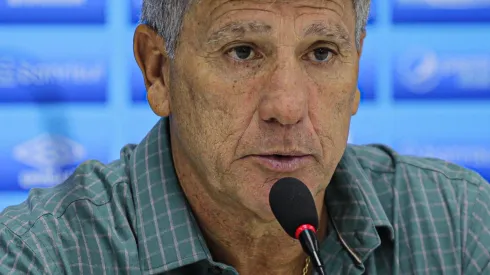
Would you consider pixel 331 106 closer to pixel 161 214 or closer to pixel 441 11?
pixel 161 214

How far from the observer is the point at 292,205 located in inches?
68.8

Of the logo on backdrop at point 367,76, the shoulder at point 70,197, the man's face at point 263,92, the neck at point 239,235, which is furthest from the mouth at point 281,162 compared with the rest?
the logo on backdrop at point 367,76

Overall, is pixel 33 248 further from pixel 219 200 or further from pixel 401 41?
pixel 401 41

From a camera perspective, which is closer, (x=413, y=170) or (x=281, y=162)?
(x=281, y=162)

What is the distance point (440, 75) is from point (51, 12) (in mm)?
1572

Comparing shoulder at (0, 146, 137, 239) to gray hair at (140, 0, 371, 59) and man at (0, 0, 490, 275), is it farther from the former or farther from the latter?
gray hair at (140, 0, 371, 59)

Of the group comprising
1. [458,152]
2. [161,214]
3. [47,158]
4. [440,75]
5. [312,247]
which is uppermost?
[440,75]

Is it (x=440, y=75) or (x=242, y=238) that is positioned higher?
(x=440, y=75)

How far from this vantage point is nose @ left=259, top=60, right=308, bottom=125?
2016 millimetres

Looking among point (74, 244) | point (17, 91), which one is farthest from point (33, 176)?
point (74, 244)

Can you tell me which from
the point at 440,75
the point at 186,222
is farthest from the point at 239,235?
the point at 440,75

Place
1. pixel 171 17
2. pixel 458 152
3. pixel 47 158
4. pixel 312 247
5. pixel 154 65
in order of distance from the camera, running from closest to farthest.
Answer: pixel 312 247, pixel 171 17, pixel 154 65, pixel 47 158, pixel 458 152

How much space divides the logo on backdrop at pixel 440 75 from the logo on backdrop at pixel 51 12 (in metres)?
1.23

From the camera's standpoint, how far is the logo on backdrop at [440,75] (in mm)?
3611
